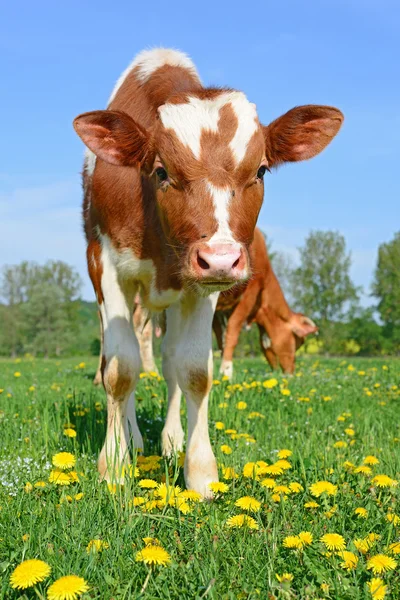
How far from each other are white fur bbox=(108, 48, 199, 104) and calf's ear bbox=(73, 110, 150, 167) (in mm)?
1013

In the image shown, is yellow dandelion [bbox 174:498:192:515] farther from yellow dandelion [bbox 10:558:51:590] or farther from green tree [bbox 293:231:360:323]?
green tree [bbox 293:231:360:323]

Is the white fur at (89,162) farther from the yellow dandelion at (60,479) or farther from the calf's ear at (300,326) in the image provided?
the calf's ear at (300,326)

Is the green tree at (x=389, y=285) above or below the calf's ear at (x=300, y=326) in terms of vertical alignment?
above

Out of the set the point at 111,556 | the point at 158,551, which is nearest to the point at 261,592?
the point at 158,551

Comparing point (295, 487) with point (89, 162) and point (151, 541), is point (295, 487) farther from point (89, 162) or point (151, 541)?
point (89, 162)

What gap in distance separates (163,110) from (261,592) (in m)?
2.71

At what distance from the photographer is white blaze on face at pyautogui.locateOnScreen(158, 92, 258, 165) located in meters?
3.65

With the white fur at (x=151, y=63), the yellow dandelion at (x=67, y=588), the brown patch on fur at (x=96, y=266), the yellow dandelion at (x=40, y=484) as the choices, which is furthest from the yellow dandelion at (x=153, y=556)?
the white fur at (x=151, y=63)

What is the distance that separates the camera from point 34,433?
4.92 metres

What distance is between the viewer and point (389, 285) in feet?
220

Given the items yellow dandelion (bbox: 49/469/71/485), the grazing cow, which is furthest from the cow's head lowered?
the grazing cow

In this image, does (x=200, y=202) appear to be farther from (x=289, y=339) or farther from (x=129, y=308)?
(x=289, y=339)

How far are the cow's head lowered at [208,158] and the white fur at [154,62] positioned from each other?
1033mm

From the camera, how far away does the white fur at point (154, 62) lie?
4.90 meters
